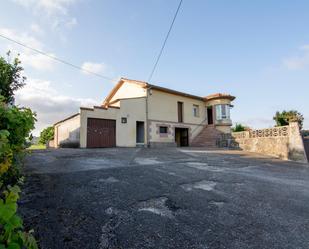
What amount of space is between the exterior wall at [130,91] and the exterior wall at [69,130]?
5927 millimetres

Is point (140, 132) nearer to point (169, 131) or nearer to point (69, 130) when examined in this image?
point (169, 131)

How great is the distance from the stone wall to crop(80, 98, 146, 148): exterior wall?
8884 millimetres

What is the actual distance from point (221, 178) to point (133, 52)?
33.9ft

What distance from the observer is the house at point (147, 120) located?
15016mm

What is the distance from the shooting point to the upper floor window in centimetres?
2117

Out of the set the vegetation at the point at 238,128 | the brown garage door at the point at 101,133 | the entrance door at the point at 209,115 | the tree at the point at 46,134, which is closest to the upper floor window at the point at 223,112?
the entrance door at the point at 209,115

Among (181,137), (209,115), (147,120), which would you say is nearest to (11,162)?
(147,120)

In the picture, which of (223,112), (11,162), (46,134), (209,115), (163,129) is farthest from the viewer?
(46,134)

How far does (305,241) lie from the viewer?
2.66m

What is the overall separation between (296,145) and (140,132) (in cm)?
1140

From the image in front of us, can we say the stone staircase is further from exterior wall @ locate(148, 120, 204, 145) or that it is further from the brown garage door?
the brown garage door

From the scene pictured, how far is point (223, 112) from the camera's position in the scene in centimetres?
2128

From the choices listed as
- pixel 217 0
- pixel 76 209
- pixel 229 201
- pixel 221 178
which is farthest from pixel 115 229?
pixel 217 0

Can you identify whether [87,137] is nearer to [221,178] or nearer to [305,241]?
[221,178]
